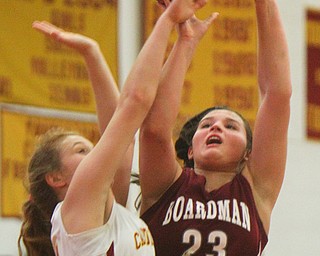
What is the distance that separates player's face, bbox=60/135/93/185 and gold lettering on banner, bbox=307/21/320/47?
341 cm

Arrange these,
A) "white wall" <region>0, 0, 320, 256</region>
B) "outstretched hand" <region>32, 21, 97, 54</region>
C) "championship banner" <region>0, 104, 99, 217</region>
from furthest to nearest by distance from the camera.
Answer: "white wall" <region>0, 0, 320, 256</region> → "championship banner" <region>0, 104, 99, 217</region> → "outstretched hand" <region>32, 21, 97, 54</region>

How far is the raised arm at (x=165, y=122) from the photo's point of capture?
265 centimetres

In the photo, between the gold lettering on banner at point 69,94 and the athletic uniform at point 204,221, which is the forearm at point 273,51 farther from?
the gold lettering on banner at point 69,94

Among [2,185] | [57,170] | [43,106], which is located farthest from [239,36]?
[57,170]

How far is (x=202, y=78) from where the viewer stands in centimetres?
554

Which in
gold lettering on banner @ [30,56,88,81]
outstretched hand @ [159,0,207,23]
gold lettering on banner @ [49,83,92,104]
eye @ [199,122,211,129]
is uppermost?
outstretched hand @ [159,0,207,23]

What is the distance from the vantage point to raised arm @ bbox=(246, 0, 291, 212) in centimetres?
277

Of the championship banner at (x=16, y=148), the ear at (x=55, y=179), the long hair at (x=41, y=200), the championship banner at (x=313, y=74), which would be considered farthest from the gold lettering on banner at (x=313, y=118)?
the ear at (x=55, y=179)

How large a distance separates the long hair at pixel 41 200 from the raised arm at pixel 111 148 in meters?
0.36

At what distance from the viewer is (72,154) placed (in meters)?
2.83

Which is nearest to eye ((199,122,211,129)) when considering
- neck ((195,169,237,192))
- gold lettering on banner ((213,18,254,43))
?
neck ((195,169,237,192))

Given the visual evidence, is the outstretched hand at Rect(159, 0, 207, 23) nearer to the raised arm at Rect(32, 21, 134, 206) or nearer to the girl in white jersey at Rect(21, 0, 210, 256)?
the girl in white jersey at Rect(21, 0, 210, 256)

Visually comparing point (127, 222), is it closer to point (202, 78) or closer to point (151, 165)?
point (151, 165)

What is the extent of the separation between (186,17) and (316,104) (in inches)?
138
